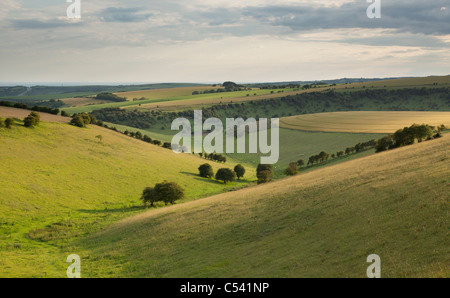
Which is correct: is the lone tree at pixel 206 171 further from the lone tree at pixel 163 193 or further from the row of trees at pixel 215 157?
the lone tree at pixel 163 193

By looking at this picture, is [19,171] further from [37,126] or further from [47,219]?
[37,126]

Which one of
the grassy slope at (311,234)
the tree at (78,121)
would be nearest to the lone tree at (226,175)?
the tree at (78,121)

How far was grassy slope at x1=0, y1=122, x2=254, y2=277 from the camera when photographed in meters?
34.4

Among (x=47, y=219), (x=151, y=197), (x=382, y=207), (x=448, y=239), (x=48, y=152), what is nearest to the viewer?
(x=448, y=239)

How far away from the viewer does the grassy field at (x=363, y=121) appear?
112062mm

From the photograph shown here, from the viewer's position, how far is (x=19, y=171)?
55.8m

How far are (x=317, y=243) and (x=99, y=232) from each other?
26.1 m

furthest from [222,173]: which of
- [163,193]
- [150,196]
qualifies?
[150,196]

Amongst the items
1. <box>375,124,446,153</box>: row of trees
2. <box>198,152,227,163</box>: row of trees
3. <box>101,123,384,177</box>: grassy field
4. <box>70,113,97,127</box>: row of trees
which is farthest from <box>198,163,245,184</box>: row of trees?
<box>70,113,97,127</box>: row of trees

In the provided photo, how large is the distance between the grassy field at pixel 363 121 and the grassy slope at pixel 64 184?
1757 inches

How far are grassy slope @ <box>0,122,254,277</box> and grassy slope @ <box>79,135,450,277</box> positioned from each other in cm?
494

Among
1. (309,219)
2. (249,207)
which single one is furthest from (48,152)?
(309,219)

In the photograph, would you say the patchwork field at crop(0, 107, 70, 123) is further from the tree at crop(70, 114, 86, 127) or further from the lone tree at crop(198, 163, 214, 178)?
the lone tree at crop(198, 163, 214, 178)

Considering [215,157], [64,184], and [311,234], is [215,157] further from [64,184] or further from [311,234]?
[311,234]
